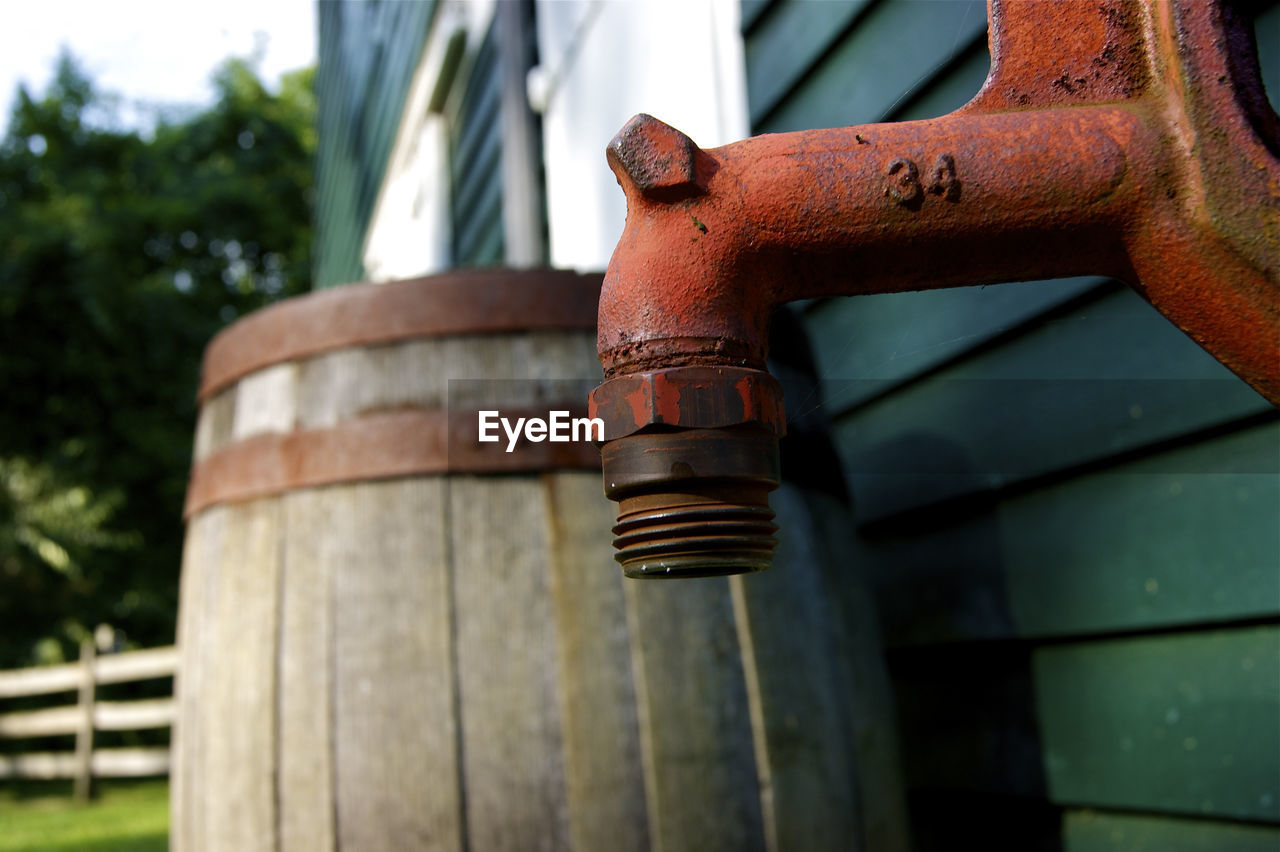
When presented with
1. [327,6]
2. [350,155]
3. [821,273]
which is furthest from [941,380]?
[327,6]

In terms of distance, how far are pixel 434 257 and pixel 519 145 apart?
6.43 feet

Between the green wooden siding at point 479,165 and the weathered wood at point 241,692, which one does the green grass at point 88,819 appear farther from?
the weathered wood at point 241,692

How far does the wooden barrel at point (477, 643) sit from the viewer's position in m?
1.14

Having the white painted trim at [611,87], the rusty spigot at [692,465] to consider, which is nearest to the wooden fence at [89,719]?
the white painted trim at [611,87]

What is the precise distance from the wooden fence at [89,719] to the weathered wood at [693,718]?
5676 millimetres

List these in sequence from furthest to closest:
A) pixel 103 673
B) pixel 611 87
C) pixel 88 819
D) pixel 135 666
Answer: pixel 103 673
pixel 135 666
pixel 88 819
pixel 611 87

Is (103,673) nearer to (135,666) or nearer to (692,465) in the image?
(135,666)

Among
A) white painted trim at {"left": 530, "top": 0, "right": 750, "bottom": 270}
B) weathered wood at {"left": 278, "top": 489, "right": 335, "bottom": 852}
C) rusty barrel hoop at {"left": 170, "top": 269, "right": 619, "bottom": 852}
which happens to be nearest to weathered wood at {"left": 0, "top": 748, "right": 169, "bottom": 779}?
white painted trim at {"left": 530, "top": 0, "right": 750, "bottom": 270}

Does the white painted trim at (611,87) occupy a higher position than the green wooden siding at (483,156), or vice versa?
the green wooden siding at (483,156)

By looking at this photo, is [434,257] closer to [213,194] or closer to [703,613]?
[703,613]

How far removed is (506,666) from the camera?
1.17 meters

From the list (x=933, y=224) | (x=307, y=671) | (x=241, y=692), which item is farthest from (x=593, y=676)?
(x=933, y=224)

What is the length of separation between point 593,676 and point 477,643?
0.44ft

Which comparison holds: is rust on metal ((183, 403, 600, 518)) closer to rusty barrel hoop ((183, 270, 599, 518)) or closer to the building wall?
rusty barrel hoop ((183, 270, 599, 518))
